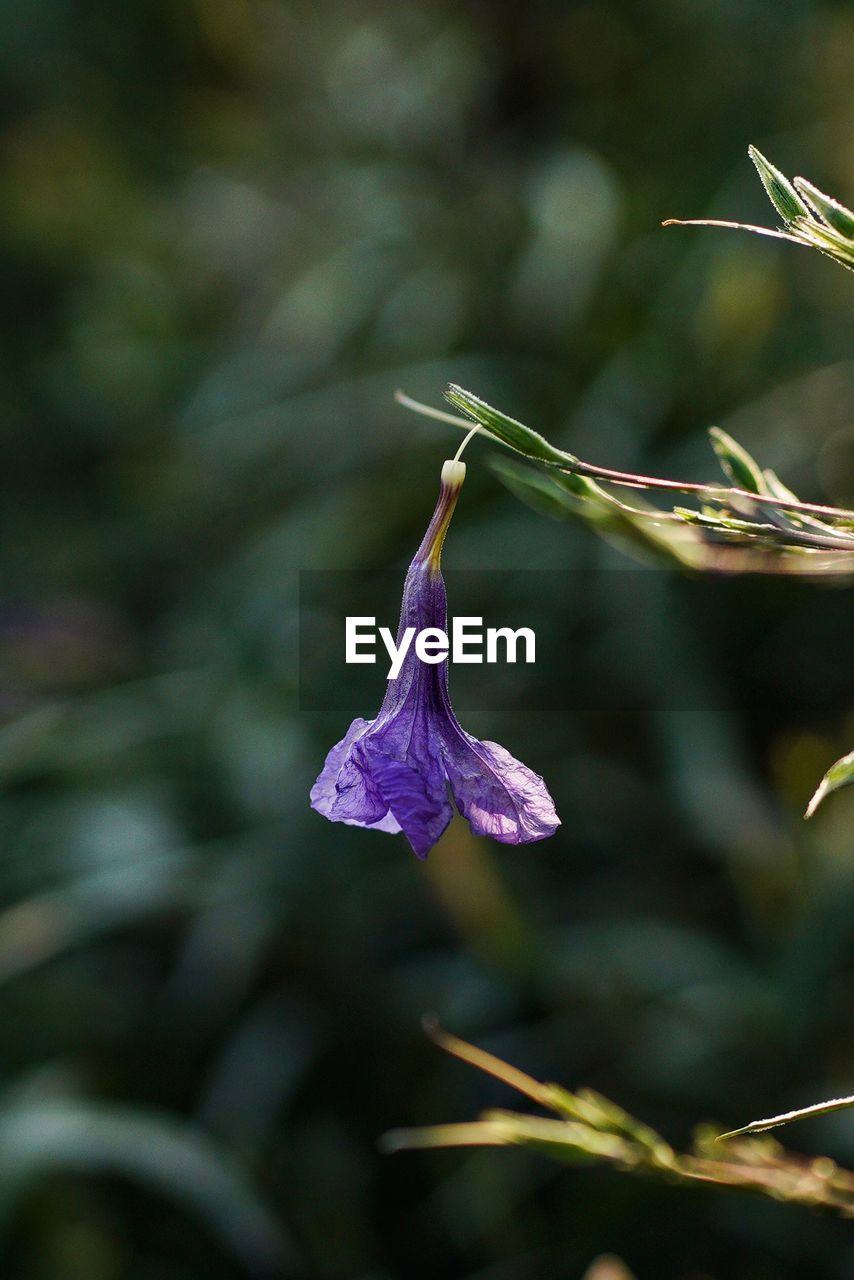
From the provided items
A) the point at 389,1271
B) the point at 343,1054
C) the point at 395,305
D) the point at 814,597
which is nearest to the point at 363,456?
the point at 395,305

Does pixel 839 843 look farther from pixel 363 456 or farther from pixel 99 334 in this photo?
pixel 99 334

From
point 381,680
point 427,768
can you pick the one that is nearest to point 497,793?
point 427,768

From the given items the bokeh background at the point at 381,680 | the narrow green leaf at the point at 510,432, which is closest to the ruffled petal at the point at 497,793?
the narrow green leaf at the point at 510,432

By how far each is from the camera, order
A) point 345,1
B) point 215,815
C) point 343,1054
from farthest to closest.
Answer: point 345,1
point 215,815
point 343,1054

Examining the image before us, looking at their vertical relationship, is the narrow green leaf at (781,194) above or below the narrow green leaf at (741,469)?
above

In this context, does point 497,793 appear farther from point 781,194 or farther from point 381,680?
point 381,680

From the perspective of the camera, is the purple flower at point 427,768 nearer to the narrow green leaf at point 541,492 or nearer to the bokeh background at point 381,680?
the narrow green leaf at point 541,492
